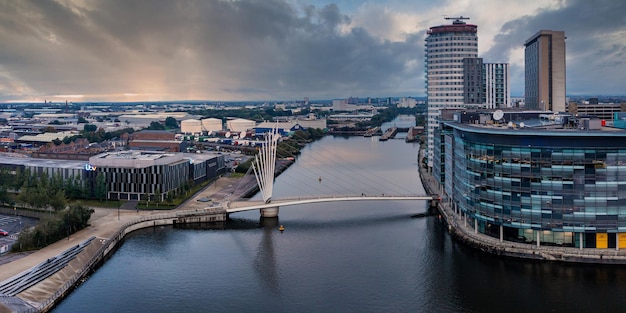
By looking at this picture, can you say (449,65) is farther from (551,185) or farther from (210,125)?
(210,125)

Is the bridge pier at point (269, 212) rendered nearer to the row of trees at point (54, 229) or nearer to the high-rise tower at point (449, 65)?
the row of trees at point (54, 229)

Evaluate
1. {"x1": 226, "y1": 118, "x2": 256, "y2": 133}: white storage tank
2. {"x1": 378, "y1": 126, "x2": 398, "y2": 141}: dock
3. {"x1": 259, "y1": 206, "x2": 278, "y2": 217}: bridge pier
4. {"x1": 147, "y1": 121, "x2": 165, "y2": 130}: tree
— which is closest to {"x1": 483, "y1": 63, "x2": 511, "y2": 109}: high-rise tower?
{"x1": 259, "y1": 206, "x2": 278, "y2": 217}: bridge pier

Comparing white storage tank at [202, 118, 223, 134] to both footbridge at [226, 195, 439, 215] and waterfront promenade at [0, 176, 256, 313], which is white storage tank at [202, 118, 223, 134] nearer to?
waterfront promenade at [0, 176, 256, 313]

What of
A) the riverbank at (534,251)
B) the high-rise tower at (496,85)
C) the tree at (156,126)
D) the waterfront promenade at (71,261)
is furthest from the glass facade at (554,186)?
the tree at (156,126)

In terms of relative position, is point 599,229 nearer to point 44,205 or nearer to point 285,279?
point 285,279

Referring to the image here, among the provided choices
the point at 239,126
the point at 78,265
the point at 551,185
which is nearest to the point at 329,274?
the point at 551,185

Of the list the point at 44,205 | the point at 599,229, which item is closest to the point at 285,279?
the point at 599,229
